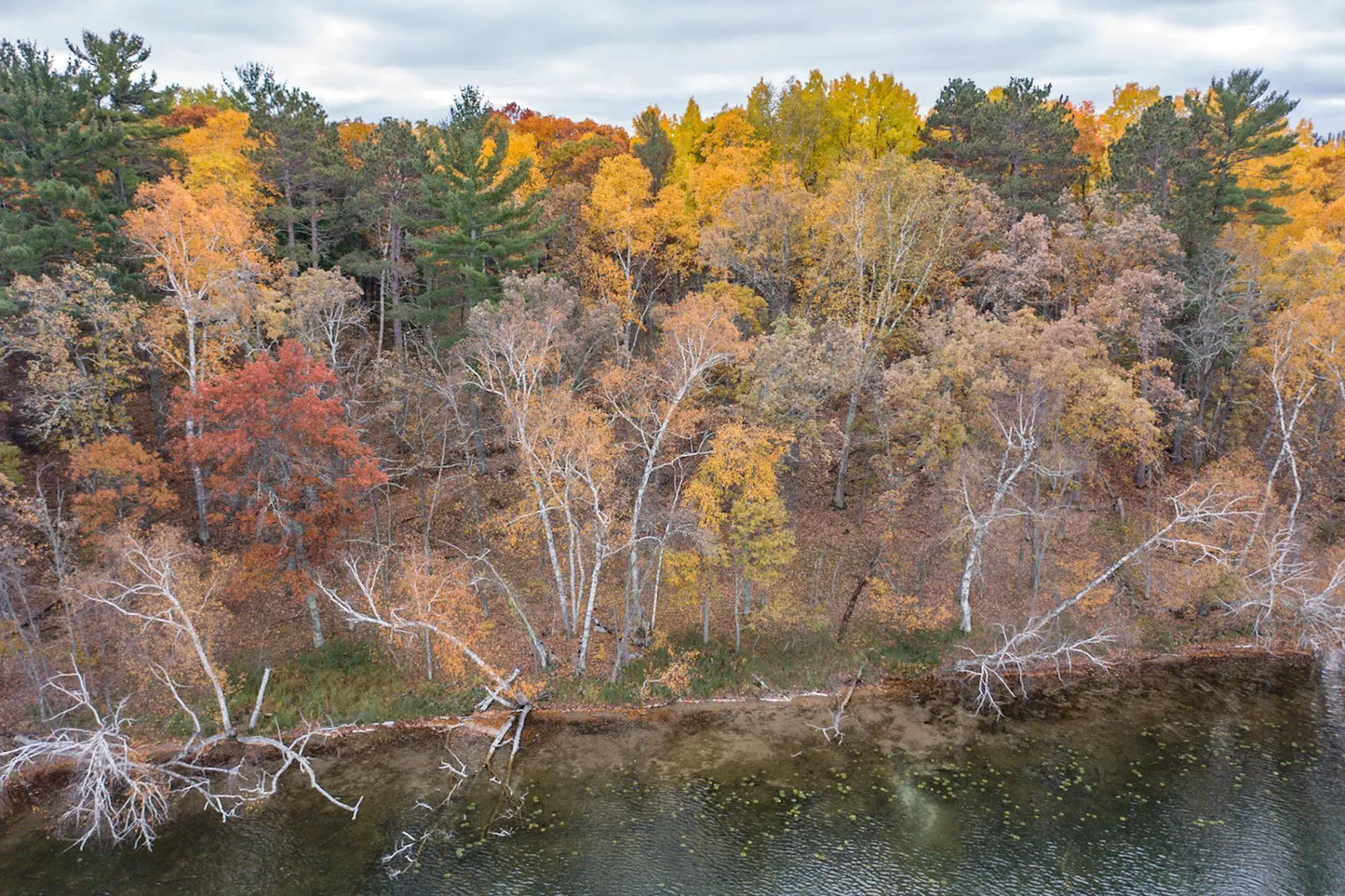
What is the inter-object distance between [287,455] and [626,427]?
1628cm

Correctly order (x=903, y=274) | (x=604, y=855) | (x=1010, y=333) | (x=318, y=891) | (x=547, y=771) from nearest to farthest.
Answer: (x=318, y=891) → (x=604, y=855) → (x=547, y=771) → (x=1010, y=333) → (x=903, y=274)

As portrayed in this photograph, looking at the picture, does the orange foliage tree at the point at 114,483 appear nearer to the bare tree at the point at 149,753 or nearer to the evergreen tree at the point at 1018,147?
the bare tree at the point at 149,753

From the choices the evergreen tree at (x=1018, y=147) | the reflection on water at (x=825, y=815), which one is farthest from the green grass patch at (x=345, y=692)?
the evergreen tree at (x=1018, y=147)

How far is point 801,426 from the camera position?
29.4 metres

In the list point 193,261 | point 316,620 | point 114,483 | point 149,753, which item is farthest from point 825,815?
point 193,261

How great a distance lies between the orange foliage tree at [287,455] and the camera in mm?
23766

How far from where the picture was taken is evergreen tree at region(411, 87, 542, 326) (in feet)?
107

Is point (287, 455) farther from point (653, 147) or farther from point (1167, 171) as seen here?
point (1167, 171)

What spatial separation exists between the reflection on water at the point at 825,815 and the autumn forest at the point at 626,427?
2.03 meters

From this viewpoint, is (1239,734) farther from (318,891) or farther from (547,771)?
(318,891)

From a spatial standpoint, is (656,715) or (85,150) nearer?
(656,715)

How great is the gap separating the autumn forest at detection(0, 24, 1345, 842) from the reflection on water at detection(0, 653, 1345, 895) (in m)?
2.03

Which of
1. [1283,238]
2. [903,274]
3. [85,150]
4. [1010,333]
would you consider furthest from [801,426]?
[85,150]

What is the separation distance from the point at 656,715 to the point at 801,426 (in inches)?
484
